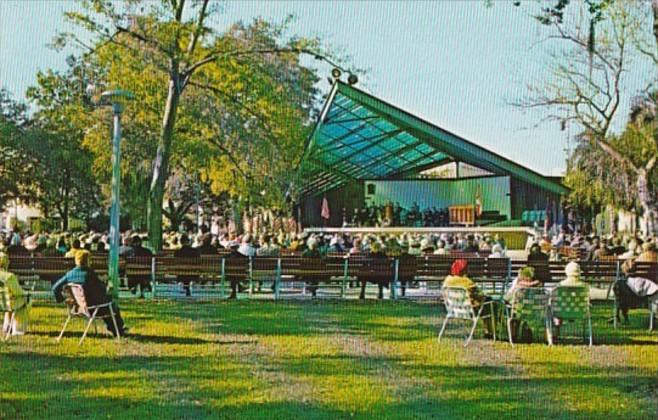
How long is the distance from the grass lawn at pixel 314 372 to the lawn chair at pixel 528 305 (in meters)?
0.30

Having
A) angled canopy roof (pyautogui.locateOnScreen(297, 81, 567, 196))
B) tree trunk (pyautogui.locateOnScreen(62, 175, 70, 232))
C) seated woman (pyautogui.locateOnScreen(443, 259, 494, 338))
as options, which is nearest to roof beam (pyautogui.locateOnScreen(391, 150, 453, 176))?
angled canopy roof (pyautogui.locateOnScreen(297, 81, 567, 196))

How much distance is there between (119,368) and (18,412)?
1.54m

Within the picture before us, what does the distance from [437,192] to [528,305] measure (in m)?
36.8

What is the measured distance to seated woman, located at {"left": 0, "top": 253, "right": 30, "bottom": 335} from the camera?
8.73 m

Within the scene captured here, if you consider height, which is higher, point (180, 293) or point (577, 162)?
point (577, 162)

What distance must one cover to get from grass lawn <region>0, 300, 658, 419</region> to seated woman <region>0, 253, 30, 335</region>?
0.15 m

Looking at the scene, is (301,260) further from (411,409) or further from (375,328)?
(411,409)

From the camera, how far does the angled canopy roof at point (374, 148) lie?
99.0ft

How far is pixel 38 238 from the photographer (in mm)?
17375

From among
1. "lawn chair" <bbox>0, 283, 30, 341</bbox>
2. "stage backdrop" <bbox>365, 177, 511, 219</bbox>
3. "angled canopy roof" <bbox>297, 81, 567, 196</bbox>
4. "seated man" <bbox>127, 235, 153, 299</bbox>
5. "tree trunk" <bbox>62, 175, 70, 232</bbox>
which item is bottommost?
"lawn chair" <bbox>0, 283, 30, 341</bbox>

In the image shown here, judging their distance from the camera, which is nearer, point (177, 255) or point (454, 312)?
point (454, 312)

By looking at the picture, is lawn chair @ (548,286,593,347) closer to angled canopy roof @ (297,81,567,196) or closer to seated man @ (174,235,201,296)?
seated man @ (174,235,201,296)

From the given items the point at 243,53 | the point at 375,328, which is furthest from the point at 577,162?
the point at 375,328

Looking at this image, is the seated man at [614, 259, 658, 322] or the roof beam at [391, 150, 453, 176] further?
the roof beam at [391, 150, 453, 176]
